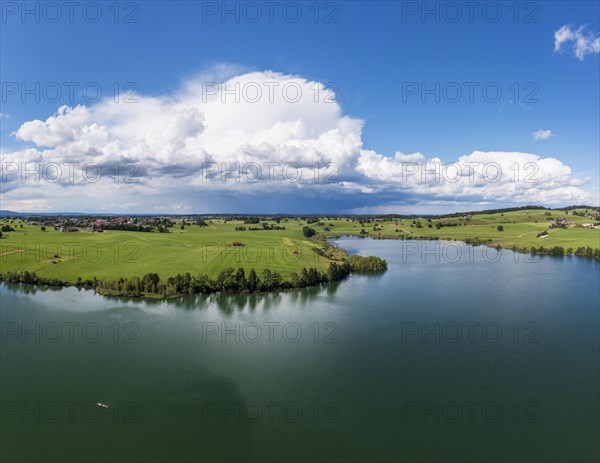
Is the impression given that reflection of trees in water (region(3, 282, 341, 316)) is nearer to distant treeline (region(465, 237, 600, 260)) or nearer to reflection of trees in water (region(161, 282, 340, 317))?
reflection of trees in water (region(161, 282, 340, 317))

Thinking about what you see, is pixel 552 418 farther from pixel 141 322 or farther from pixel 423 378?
pixel 141 322

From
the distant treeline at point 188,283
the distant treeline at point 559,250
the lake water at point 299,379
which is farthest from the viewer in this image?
the distant treeline at point 559,250

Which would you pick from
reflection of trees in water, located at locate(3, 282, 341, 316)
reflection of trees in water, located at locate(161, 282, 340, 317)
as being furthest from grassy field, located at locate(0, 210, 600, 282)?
reflection of trees in water, located at locate(161, 282, 340, 317)

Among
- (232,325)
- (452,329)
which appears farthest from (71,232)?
(452,329)

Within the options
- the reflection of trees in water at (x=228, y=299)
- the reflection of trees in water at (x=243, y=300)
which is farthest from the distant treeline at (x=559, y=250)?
the reflection of trees in water at (x=243, y=300)

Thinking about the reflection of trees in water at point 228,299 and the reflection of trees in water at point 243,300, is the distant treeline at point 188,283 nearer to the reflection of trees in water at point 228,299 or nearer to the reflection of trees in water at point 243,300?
the reflection of trees in water at point 228,299

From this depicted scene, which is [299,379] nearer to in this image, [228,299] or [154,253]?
[228,299]
